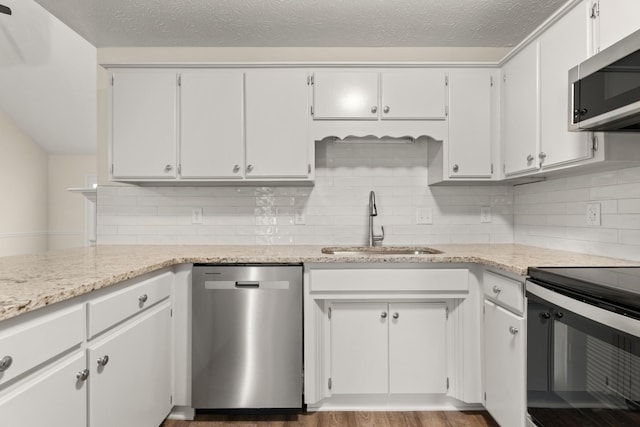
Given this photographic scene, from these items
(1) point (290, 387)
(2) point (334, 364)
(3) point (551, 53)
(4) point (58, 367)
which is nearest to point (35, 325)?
(4) point (58, 367)

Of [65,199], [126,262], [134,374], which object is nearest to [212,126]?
[126,262]

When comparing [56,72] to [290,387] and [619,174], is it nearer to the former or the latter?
[290,387]

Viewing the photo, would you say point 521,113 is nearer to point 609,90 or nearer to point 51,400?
point 609,90

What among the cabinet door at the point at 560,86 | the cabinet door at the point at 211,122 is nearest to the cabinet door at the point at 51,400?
the cabinet door at the point at 211,122

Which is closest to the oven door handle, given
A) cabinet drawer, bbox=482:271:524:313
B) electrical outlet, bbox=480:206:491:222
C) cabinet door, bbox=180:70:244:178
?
cabinet drawer, bbox=482:271:524:313

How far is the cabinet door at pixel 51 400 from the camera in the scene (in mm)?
953

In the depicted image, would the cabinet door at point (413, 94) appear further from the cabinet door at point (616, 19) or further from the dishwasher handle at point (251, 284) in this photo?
the dishwasher handle at point (251, 284)

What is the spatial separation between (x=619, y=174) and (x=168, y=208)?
278 centimetres

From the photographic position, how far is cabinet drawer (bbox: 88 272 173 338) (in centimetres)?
133

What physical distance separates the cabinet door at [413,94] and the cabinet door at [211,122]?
97 cm

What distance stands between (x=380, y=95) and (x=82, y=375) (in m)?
2.15

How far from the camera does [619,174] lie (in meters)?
1.86

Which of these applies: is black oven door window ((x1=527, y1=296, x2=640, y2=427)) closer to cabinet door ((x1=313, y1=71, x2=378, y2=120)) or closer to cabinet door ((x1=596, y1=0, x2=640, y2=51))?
cabinet door ((x1=596, y1=0, x2=640, y2=51))

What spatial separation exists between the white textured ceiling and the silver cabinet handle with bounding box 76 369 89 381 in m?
2.03
